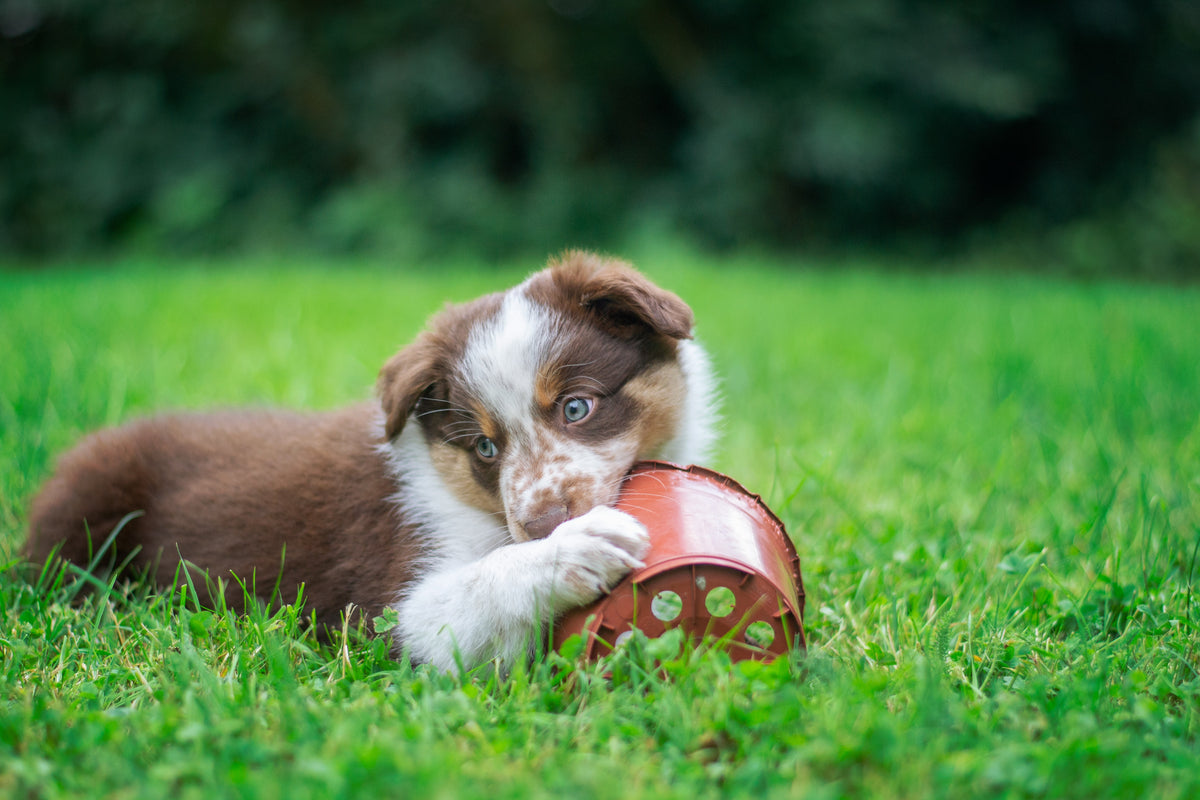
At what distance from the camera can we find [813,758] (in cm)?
164

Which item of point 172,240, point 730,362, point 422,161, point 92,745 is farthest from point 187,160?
point 92,745

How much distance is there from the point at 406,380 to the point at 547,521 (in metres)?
0.60

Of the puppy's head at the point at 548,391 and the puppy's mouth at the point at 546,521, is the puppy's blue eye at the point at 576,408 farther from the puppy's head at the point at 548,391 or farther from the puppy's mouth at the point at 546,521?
the puppy's mouth at the point at 546,521

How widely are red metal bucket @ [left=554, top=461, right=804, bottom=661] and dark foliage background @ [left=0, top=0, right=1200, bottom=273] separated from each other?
948 cm

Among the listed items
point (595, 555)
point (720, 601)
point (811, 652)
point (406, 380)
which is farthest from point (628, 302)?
point (811, 652)

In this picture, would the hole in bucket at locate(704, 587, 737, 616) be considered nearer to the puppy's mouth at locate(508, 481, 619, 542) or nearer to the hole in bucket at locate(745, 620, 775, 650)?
the hole in bucket at locate(745, 620, 775, 650)

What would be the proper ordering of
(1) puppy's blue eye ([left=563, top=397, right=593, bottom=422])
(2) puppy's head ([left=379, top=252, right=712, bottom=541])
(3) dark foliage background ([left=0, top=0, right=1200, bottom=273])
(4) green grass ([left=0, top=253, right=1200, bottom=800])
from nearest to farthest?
1. (4) green grass ([left=0, top=253, right=1200, bottom=800])
2. (2) puppy's head ([left=379, top=252, right=712, bottom=541])
3. (1) puppy's blue eye ([left=563, top=397, right=593, bottom=422])
4. (3) dark foliage background ([left=0, top=0, right=1200, bottom=273])

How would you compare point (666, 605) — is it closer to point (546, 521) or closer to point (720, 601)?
point (720, 601)

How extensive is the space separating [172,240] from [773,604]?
40.4ft

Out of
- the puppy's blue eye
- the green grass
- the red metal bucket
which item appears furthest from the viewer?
the puppy's blue eye

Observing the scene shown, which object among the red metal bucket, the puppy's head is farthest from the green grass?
the puppy's head

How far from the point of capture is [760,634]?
6.48 ft

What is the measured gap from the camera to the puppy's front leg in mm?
2027

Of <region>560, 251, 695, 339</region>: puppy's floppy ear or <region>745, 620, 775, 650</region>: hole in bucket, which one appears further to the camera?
<region>560, 251, 695, 339</region>: puppy's floppy ear
